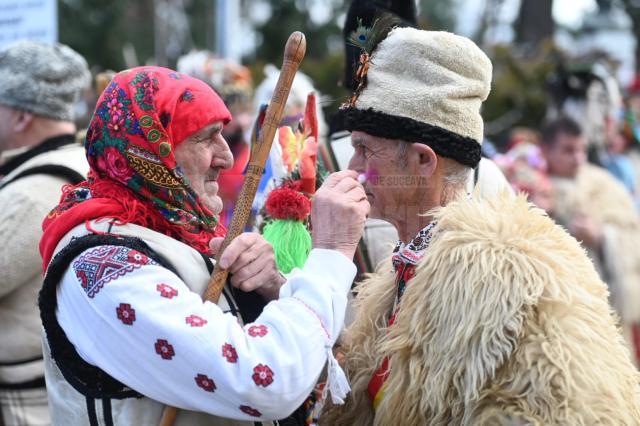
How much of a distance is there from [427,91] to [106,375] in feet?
3.50

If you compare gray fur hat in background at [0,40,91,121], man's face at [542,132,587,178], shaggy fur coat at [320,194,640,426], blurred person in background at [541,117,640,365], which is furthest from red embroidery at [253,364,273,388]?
man's face at [542,132,587,178]

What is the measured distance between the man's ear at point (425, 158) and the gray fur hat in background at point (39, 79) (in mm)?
2008

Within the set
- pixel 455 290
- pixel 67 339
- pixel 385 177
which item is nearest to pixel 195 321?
pixel 67 339

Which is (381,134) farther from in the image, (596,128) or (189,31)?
(189,31)

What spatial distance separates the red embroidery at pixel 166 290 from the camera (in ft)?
5.91

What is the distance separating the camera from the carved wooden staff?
6.44 ft

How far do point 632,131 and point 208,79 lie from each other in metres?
4.16

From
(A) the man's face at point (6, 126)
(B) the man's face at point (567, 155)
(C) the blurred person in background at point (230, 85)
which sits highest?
(A) the man's face at point (6, 126)

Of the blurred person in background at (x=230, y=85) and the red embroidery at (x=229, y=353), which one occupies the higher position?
the red embroidery at (x=229, y=353)

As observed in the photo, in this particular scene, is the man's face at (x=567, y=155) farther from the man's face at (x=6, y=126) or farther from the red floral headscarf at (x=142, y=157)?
the red floral headscarf at (x=142, y=157)

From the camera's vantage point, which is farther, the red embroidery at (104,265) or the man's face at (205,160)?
the man's face at (205,160)

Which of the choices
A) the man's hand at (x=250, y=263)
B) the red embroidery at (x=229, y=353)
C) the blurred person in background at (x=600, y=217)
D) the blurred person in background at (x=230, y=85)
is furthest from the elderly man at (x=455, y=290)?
the blurred person in background at (x=230, y=85)

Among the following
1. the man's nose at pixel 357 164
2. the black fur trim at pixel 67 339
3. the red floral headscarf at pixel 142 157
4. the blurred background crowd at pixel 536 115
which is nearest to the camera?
the black fur trim at pixel 67 339

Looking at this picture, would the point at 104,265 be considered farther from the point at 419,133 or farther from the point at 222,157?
the point at 419,133
